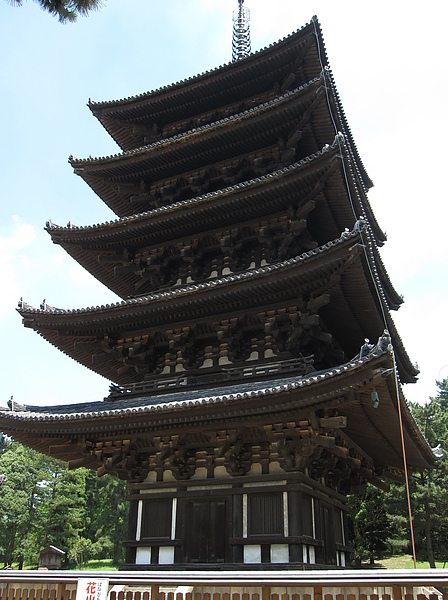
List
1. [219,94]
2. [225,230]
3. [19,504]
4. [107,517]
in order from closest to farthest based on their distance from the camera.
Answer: [225,230] → [219,94] → [19,504] → [107,517]

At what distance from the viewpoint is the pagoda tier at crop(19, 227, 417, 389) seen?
42.8ft

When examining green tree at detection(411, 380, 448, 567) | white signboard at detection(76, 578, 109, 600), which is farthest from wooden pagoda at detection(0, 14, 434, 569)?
green tree at detection(411, 380, 448, 567)

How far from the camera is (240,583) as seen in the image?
693 cm

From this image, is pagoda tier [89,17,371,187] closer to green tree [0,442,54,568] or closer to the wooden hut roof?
the wooden hut roof

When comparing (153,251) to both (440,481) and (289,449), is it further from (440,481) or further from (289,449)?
(440,481)

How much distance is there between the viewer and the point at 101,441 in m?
13.9

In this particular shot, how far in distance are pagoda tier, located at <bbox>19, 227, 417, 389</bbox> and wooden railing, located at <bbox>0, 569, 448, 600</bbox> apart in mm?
6593

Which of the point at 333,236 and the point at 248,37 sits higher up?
the point at 248,37

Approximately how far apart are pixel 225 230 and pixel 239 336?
392 cm

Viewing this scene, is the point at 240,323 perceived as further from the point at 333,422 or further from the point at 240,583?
the point at 240,583

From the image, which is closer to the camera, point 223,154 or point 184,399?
point 184,399

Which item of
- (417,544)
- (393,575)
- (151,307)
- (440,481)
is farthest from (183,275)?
(417,544)

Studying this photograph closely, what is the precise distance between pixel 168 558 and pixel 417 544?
33069mm

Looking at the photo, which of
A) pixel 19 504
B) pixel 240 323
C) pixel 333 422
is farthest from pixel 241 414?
pixel 19 504
